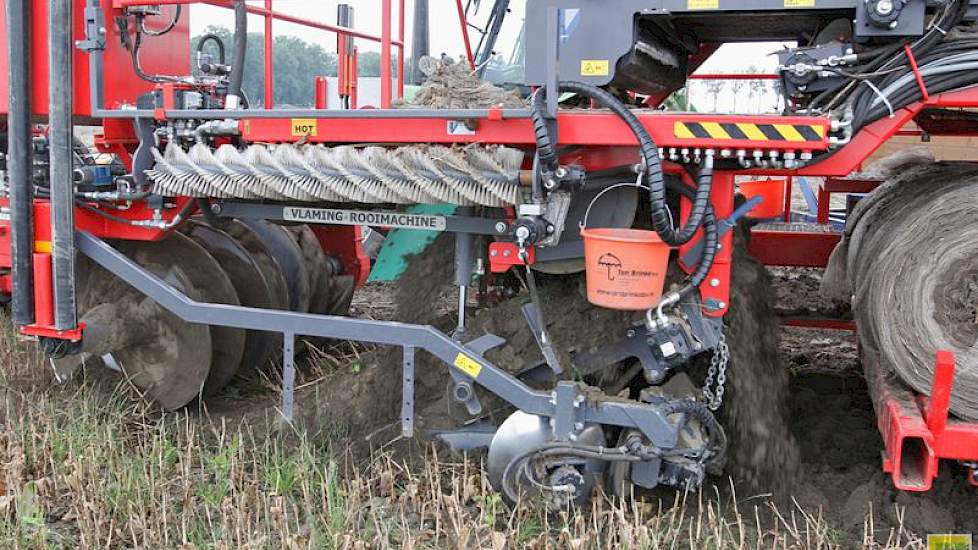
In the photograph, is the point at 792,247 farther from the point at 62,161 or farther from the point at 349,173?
the point at 62,161

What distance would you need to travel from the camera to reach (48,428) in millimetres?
4379

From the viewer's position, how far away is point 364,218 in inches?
162

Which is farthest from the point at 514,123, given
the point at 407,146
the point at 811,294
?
the point at 811,294

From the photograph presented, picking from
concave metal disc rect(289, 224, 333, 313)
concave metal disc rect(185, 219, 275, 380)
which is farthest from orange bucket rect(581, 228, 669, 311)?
concave metal disc rect(289, 224, 333, 313)

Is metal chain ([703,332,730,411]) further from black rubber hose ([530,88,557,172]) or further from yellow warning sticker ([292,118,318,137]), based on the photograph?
yellow warning sticker ([292,118,318,137])

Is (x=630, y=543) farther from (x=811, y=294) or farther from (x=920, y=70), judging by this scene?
(x=811, y=294)

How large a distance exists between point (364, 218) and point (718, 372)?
1567 millimetres

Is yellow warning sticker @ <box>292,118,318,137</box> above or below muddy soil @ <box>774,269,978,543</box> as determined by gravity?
above

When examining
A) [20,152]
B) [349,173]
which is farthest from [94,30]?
[349,173]

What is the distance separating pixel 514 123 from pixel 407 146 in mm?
434

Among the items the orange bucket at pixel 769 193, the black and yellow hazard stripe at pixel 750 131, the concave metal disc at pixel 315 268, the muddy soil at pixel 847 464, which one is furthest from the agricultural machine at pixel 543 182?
the orange bucket at pixel 769 193

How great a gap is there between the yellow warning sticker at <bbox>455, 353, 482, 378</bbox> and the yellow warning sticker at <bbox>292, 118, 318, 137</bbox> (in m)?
1.07

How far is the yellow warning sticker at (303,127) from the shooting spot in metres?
3.96

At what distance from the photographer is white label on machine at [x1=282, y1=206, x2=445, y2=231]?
13.1 ft
